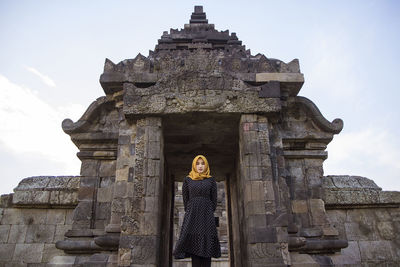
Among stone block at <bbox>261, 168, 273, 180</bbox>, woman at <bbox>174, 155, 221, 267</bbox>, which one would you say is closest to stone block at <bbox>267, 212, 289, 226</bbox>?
stone block at <bbox>261, 168, 273, 180</bbox>

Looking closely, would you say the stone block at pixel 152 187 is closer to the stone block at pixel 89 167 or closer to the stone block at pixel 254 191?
the stone block at pixel 254 191

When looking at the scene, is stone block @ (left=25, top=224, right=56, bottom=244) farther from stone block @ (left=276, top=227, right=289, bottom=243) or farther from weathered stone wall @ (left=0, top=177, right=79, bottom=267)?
stone block @ (left=276, top=227, right=289, bottom=243)

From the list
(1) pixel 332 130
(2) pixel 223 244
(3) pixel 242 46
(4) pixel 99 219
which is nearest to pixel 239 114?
(1) pixel 332 130

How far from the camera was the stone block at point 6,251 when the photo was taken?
7.98 metres

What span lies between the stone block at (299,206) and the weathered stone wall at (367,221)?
3.34 feet

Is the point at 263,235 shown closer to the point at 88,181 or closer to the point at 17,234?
the point at 88,181

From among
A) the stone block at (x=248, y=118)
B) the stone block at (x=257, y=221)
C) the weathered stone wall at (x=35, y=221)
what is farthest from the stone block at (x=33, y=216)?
the stone block at (x=248, y=118)

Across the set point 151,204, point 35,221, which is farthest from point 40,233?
point 151,204

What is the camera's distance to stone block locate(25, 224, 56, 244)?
809 cm

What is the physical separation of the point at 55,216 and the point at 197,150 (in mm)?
4065

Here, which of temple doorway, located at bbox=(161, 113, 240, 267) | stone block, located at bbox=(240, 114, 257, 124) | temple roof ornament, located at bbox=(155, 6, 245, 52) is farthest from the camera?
temple roof ornament, located at bbox=(155, 6, 245, 52)

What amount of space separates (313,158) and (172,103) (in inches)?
147

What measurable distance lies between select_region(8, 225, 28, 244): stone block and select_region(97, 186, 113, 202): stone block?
240cm

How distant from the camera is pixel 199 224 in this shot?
574 cm
